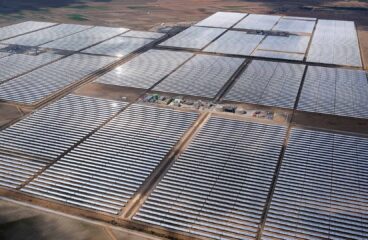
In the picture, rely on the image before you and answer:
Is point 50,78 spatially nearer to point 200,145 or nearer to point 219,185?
point 200,145

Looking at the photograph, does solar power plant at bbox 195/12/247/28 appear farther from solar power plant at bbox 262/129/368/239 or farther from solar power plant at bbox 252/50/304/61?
solar power plant at bbox 262/129/368/239

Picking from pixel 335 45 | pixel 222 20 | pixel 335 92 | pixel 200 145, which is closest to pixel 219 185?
pixel 200 145

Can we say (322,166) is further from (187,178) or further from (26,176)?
(26,176)

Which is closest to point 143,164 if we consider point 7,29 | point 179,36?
point 179,36

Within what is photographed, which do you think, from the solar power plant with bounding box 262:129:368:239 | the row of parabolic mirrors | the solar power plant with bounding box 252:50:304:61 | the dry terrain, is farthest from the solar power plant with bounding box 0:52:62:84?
the solar power plant with bounding box 262:129:368:239

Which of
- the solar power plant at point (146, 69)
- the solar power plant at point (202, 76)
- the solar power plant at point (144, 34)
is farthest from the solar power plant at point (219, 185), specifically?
the solar power plant at point (144, 34)

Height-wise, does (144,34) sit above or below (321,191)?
above
